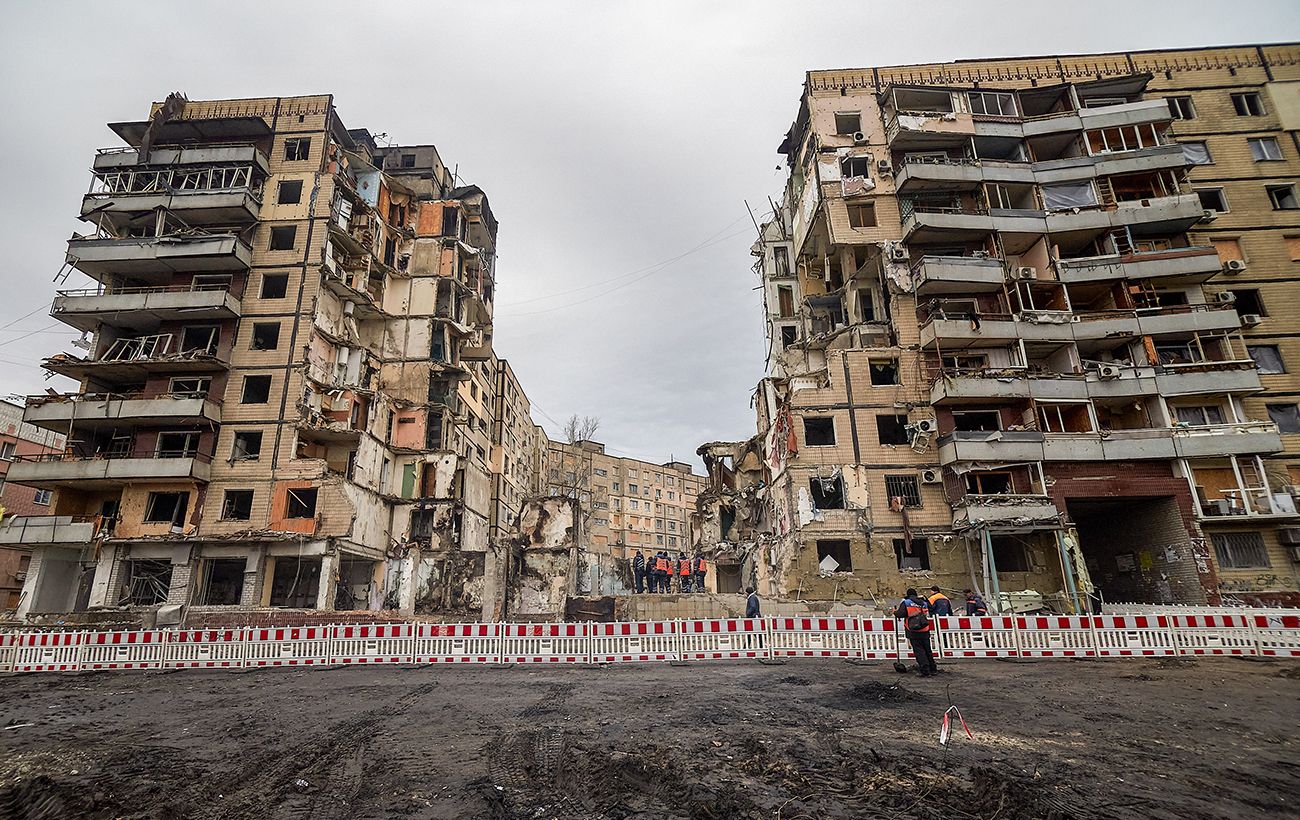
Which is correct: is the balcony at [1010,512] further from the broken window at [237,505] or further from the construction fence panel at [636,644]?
the broken window at [237,505]

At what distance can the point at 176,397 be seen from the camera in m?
28.7

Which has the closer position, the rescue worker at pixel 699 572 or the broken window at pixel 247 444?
the broken window at pixel 247 444

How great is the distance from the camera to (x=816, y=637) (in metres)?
15.3

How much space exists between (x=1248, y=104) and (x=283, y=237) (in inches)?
1953

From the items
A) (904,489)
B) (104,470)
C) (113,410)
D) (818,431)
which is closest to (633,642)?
(818,431)

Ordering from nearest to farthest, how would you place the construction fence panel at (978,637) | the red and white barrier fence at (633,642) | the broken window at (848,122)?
1. the red and white barrier fence at (633,642)
2. the construction fence panel at (978,637)
3. the broken window at (848,122)

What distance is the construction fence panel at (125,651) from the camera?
14977 millimetres

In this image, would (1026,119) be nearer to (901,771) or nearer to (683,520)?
(901,771)

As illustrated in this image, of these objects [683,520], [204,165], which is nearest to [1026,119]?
[204,165]

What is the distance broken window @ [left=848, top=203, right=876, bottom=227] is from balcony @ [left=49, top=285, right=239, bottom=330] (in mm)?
30508

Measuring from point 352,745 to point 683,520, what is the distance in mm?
78730

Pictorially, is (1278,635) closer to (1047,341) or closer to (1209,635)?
(1209,635)

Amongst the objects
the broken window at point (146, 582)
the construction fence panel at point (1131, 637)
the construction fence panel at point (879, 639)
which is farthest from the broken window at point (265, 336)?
the construction fence panel at point (1131, 637)

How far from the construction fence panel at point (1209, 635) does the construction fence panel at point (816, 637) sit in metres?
7.11
